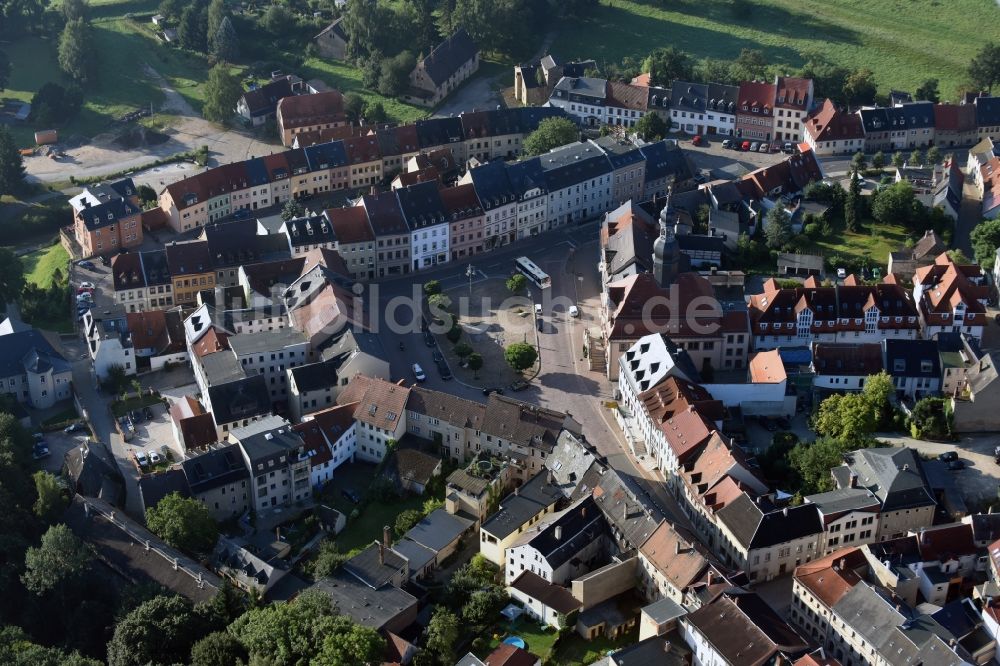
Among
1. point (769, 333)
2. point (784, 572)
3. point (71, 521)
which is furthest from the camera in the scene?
point (769, 333)

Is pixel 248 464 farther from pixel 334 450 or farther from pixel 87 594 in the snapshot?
pixel 87 594

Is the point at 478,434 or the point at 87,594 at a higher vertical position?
the point at 478,434

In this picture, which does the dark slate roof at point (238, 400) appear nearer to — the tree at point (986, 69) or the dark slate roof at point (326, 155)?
the dark slate roof at point (326, 155)

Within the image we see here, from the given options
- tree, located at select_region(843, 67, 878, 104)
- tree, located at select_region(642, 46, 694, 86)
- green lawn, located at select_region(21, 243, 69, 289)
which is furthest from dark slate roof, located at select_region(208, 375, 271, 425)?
tree, located at select_region(843, 67, 878, 104)

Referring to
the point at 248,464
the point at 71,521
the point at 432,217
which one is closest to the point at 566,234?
the point at 432,217

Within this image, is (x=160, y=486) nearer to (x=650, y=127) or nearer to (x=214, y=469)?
(x=214, y=469)

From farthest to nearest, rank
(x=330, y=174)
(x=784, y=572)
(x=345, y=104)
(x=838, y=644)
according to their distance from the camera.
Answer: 1. (x=345, y=104)
2. (x=330, y=174)
3. (x=784, y=572)
4. (x=838, y=644)

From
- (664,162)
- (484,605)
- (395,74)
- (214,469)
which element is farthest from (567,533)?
(395,74)
